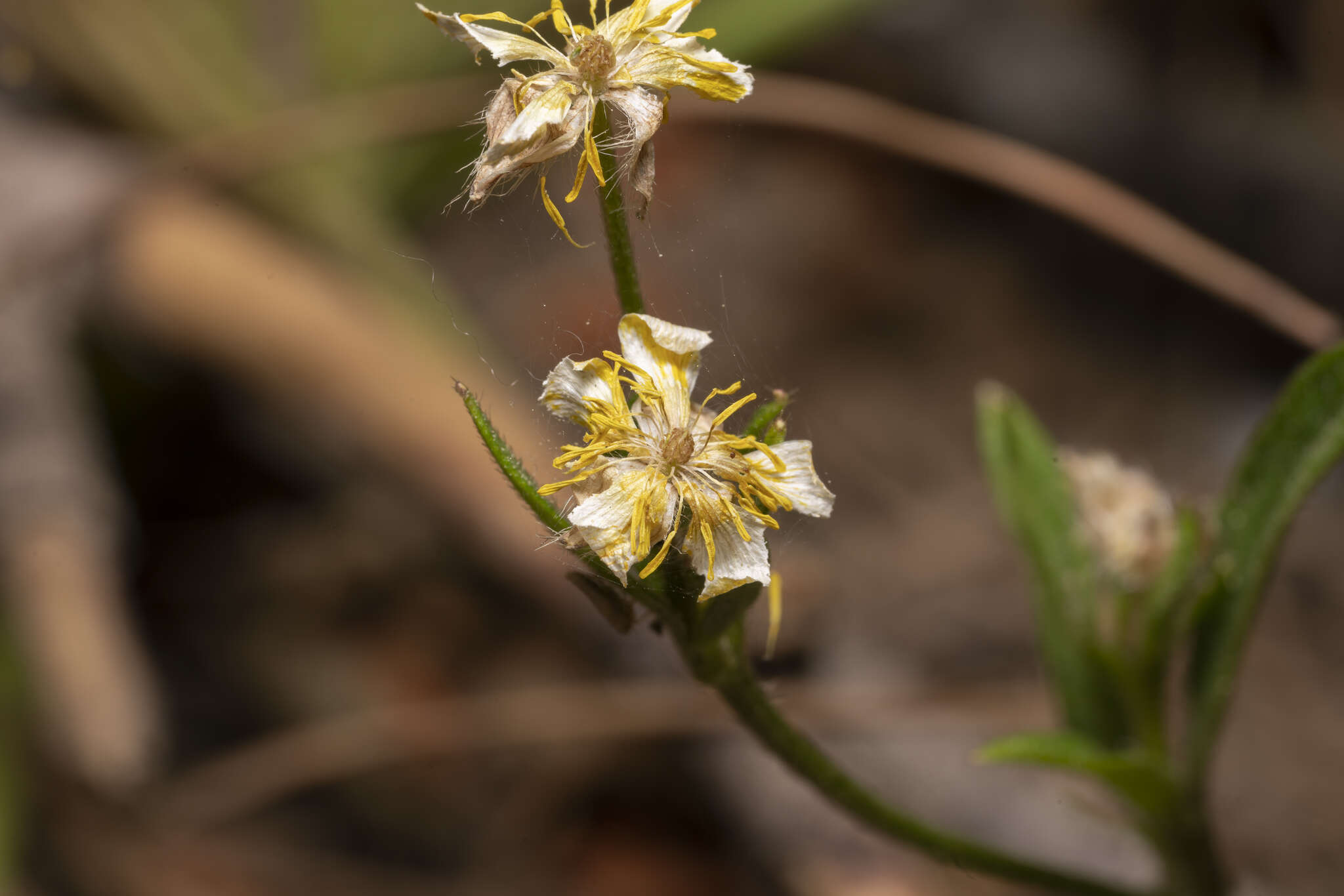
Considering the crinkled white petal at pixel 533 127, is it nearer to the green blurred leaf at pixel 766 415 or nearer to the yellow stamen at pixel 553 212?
the yellow stamen at pixel 553 212

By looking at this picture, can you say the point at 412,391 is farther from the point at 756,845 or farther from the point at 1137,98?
the point at 1137,98

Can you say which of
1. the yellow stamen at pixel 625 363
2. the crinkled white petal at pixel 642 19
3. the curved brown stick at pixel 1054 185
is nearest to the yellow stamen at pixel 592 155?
the crinkled white petal at pixel 642 19

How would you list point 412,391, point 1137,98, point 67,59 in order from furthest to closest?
point 67,59 < point 1137,98 < point 412,391

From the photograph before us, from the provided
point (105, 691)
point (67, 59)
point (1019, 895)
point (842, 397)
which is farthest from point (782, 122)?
point (67, 59)

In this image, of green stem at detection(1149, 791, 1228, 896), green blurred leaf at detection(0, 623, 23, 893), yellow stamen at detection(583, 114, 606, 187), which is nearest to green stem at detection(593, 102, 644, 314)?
yellow stamen at detection(583, 114, 606, 187)

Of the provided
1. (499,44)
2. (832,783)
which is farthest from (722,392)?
(832,783)

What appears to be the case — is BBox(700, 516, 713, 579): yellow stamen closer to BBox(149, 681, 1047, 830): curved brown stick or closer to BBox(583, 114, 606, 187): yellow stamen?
BBox(583, 114, 606, 187): yellow stamen
